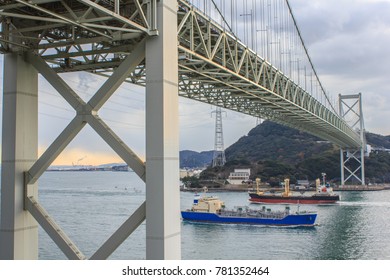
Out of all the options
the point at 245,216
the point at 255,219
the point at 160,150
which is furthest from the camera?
the point at 245,216

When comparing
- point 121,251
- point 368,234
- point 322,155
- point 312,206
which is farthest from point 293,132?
point 121,251

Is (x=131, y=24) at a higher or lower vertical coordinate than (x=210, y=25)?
lower

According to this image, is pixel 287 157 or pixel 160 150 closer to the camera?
pixel 160 150

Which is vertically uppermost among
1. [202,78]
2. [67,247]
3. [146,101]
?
[202,78]

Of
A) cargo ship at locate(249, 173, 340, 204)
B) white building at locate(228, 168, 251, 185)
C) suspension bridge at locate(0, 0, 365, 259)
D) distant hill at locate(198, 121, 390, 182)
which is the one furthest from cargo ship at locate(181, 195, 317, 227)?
distant hill at locate(198, 121, 390, 182)

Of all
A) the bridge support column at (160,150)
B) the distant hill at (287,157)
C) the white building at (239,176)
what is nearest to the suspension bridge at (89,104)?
the bridge support column at (160,150)

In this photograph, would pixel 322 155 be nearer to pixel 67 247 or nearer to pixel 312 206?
pixel 312 206

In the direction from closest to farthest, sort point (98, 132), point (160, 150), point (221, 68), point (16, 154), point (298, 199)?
point (160, 150) → point (98, 132) → point (16, 154) → point (221, 68) → point (298, 199)

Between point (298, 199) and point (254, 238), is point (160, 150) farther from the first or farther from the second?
point (298, 199)

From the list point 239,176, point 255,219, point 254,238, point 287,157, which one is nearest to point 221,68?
point 254,238
